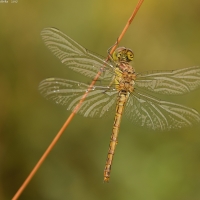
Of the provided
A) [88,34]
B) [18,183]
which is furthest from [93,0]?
[18,183]

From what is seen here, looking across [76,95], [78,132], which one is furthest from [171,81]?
[78,132]

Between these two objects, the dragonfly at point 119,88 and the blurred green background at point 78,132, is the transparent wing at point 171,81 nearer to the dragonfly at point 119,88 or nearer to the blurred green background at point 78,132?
the dragonfly at point 119,88

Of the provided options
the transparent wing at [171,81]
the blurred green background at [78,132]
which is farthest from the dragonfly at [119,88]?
the blurred green background at [78,132]

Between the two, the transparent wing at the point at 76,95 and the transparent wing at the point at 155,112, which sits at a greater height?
the transparent wing at the point at 155,112

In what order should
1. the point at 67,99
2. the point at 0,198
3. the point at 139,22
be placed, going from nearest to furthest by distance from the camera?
the point at 67,99, the point at 0,198, the point at 139,22

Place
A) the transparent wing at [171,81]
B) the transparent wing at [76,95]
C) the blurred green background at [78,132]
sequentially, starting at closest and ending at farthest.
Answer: the transparent wing at [76,95] → the transparent wing at [171,81] → the blurred green background at [78,132]

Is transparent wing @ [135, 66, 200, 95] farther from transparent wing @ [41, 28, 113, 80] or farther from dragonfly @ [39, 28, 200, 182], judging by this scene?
transparent wing @ [41, 28, 113, 80]

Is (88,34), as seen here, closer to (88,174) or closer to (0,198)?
(88,174)

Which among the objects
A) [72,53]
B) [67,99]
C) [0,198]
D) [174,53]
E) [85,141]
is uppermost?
[174,53]

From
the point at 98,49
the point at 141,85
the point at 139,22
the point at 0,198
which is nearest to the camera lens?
the point at 141,85
